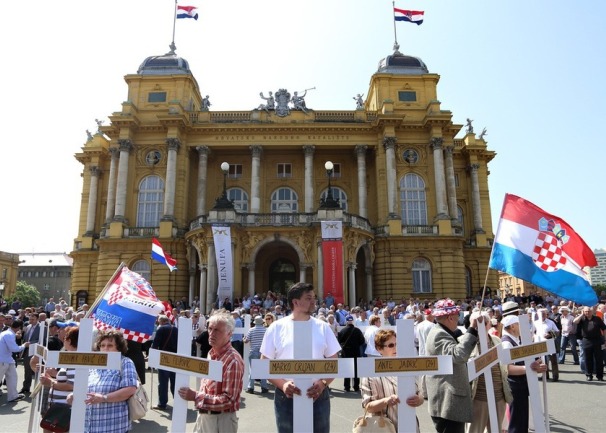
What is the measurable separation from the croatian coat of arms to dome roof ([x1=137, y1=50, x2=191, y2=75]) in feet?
123

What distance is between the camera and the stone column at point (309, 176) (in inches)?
1405

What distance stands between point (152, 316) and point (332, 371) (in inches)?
226

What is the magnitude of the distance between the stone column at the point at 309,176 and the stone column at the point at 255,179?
378 centimetres

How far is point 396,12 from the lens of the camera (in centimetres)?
3891

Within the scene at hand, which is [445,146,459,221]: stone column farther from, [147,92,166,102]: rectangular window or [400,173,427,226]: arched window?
[147,92,166,102]: rectangular window

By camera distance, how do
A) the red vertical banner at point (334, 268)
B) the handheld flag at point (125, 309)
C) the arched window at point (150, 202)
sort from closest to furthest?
1. the handheld flag at point (125, 309)
2. the red vertical banner at point (334, 268)
3. the arched window at point (150, 202)

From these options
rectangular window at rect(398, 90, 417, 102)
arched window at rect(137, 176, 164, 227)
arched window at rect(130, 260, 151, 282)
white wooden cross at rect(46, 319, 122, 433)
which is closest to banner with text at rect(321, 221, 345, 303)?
arched window at rect(130, 260, 151, 282)

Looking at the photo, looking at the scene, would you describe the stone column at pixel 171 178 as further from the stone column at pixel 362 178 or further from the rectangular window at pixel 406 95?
the rectangular window at pixel 406 95

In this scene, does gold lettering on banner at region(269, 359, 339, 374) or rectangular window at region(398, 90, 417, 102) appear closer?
gold lettering on banner at region(269, 359, 339, 374)

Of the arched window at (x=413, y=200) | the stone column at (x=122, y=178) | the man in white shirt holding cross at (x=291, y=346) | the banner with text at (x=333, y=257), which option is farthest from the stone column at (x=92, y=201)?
the man in white shirt holding cross at (x=291, y=346)

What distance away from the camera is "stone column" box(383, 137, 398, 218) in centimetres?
3512

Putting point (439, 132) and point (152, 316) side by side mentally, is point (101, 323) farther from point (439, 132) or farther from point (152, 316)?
point (439, 132)

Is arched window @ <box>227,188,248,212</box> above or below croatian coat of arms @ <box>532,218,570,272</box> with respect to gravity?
above

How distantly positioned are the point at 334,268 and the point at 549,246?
21227 mm
